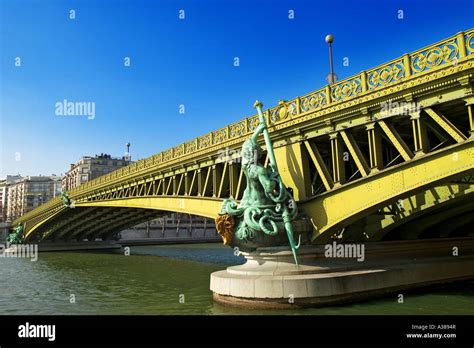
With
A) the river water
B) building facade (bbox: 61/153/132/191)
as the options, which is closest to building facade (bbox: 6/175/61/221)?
building facade (bbox: 61/153/132/191)

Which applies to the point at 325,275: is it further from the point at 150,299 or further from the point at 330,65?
the point at 330,65

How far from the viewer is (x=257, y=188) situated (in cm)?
1541

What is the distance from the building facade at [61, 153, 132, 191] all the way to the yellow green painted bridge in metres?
95.7

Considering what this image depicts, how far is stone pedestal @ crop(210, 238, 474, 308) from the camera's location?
13102 mm

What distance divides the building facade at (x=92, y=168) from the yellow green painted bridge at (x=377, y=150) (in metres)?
95.7

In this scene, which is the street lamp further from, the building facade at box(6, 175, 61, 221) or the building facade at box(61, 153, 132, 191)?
the building facade at box(6, 175, 61, 221)

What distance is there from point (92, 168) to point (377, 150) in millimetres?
109426

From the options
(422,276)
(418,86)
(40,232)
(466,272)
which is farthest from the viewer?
(40,232)

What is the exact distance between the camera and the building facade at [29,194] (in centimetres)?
13638

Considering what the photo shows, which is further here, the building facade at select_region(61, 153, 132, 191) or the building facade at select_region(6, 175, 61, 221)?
the building facade at select_region(6, 175, 61, 221)

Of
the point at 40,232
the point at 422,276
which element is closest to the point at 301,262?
the point at 422,276
